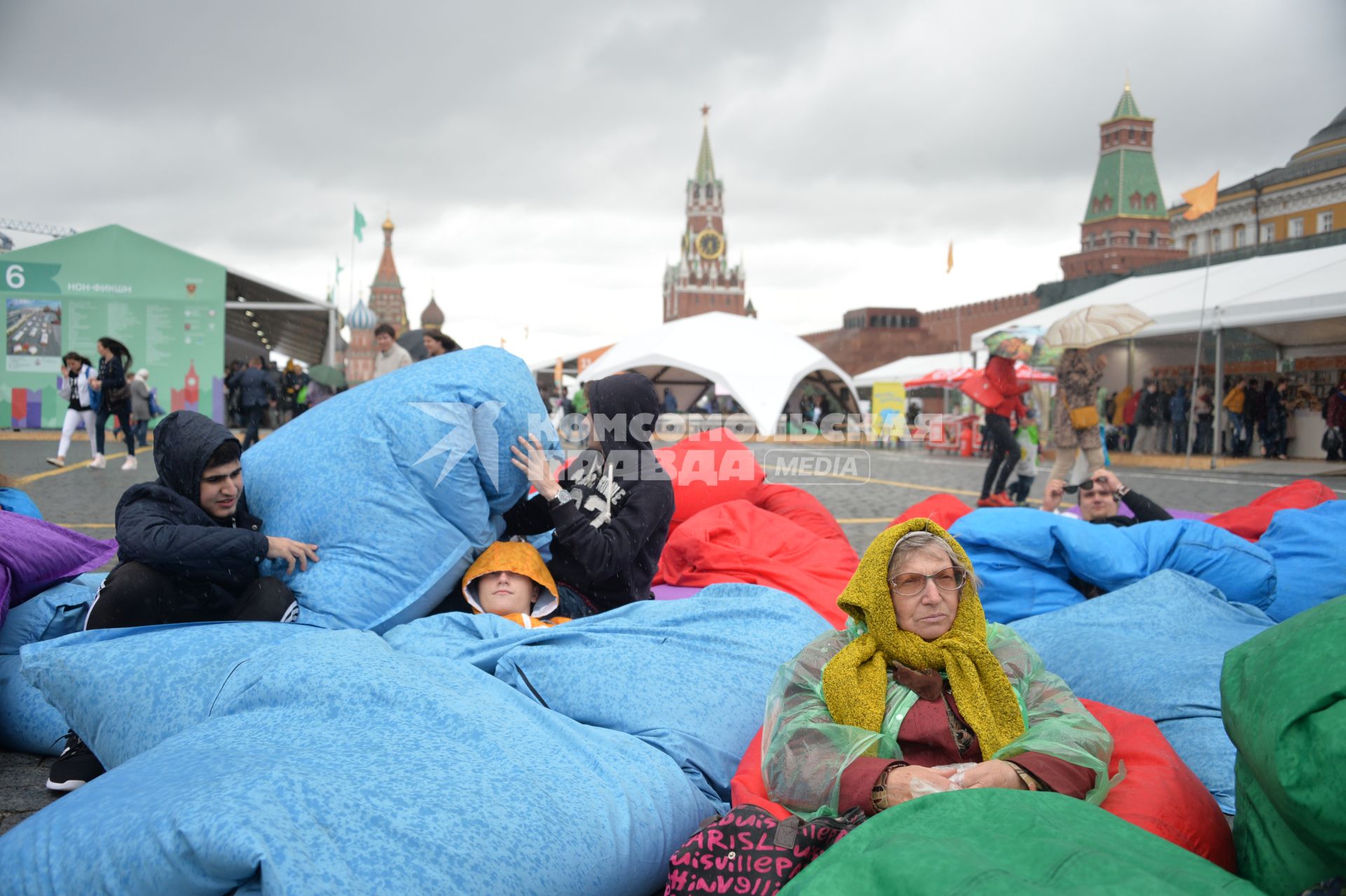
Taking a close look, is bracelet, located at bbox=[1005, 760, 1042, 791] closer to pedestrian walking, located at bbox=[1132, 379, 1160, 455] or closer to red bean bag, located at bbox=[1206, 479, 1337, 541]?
red bean bag, located at bbox=[1206, 479, 1337, 541]

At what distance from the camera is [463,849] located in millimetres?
1552

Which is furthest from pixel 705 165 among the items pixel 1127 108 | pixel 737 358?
pixel 737 358

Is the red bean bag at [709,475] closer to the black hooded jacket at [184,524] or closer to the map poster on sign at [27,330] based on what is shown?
the black hooded jacket at [184,524]

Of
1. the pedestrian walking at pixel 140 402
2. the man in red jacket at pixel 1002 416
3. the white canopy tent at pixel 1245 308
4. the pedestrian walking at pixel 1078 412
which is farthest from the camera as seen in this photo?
the pedestrian walking at pixel 140 402

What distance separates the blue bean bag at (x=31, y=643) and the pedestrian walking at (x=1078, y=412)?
22.4ft

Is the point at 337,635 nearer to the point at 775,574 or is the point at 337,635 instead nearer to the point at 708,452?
the point at 775,574

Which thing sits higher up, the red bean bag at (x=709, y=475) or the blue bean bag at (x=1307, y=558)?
the red bean bag at (x=709, y=475)

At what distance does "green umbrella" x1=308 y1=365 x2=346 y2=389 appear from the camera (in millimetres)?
9797

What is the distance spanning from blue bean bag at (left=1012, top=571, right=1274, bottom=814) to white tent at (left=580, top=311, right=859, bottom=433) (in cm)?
1595

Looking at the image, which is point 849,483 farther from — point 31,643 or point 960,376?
point 31,643

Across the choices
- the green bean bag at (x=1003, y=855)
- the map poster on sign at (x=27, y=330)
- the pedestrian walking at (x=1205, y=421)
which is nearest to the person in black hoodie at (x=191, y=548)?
the green bean bag at (x=1003, y=855)

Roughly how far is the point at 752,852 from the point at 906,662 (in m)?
0.51

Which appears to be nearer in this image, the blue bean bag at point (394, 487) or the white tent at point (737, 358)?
the blue bean bag at point (394, 487)

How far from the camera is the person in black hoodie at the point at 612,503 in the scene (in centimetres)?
287
